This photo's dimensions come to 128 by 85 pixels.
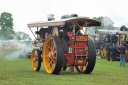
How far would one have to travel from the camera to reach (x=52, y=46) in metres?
11.2

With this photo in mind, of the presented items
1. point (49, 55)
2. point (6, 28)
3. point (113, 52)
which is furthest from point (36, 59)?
point (6, 28)

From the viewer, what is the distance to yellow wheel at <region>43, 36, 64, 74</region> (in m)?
10.1

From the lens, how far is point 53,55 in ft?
35.6

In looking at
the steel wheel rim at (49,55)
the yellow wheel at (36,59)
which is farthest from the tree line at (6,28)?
the steel wheel rim at (49,55)

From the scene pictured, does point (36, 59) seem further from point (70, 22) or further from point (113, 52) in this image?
point (113, 52)

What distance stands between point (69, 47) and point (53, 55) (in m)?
0.72

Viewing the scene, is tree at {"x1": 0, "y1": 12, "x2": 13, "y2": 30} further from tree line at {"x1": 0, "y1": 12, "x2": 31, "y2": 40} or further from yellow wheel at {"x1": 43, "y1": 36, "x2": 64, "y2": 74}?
yellow wheel at {"x1": 43, "y1": 36, "x2": 64, "y2": 74}

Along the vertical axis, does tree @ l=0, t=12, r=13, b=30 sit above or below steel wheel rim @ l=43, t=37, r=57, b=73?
above

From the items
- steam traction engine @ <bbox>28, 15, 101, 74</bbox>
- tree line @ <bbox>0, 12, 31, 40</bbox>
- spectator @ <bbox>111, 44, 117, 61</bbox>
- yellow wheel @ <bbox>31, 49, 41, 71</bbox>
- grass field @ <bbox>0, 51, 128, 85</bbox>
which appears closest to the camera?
grass field @ <bbox>0, 51, 128, 85</bbox>

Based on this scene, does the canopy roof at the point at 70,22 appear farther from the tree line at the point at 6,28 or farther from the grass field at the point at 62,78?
the tree line at the point at 6,28

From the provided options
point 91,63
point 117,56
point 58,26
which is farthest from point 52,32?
point 117,56

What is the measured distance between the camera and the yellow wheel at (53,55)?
1015cm

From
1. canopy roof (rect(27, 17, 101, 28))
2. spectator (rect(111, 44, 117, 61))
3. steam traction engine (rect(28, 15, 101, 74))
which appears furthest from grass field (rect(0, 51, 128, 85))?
spectator (rect(111, 44, 117, 61))

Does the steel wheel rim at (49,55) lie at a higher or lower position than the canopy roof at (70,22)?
lower
